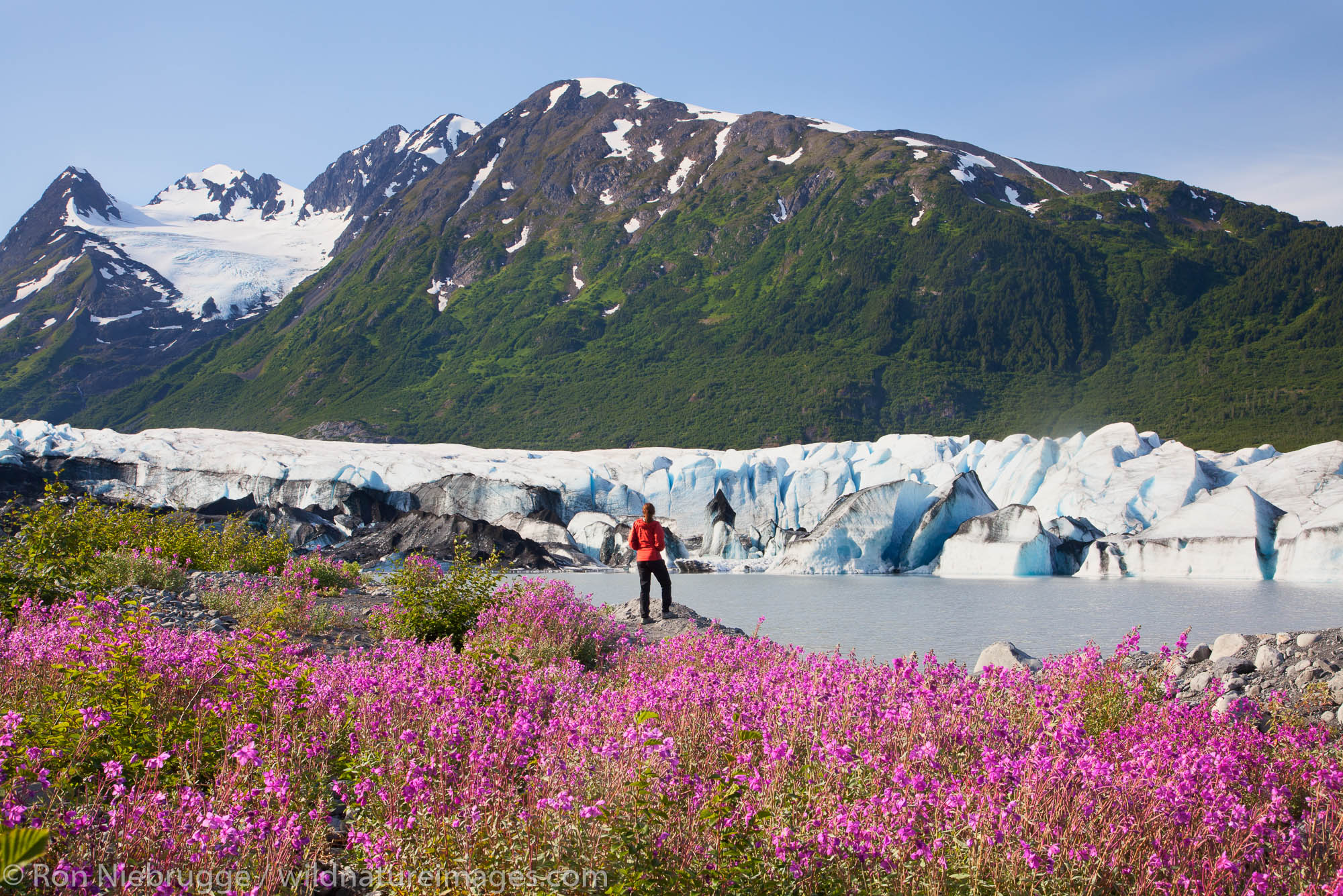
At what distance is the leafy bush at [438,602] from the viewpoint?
27.5ft

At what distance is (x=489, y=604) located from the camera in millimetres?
8570

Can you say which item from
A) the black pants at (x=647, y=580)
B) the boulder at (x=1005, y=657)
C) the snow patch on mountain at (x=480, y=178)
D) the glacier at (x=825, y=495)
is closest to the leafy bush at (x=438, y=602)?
the black pants at (x=647, y=580)

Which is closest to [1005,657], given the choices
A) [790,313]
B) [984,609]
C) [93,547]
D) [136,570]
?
[984,609]

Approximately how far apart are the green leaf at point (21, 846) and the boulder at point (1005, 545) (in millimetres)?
28068

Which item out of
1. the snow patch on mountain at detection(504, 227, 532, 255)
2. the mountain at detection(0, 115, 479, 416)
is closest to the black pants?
the snow patch on mountain at detection(504, 227, 532, 255)

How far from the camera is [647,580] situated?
35.3 ft

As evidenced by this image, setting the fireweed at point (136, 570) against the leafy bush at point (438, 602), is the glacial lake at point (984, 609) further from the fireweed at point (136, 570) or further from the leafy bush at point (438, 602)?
the fireweed at point (136, 570)

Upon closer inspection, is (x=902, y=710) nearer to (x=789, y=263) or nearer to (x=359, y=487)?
(x=359, y=487)

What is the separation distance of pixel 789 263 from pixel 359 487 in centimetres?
8421

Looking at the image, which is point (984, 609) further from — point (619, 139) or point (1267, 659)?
point (619, 139)

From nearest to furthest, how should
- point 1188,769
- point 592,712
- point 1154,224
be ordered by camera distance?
point 1188,769, point 592,712, point 1154,224

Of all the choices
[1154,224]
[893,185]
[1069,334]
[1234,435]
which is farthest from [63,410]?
[1154,224]

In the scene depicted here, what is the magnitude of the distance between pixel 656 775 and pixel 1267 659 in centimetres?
715

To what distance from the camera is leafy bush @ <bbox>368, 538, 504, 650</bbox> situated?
837 centimetres
